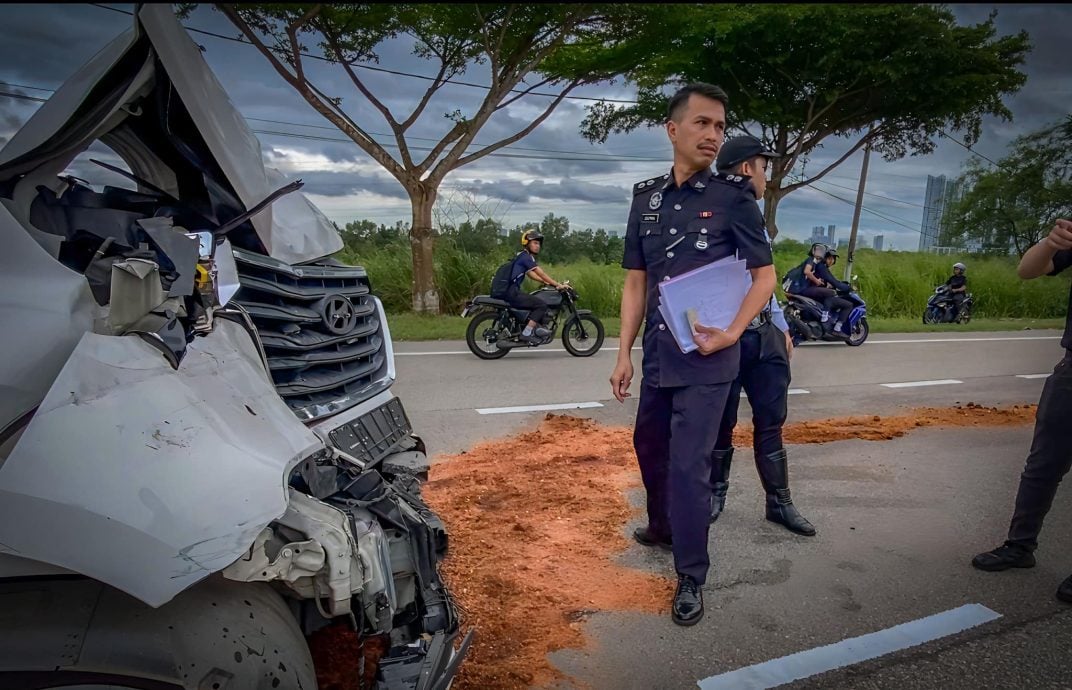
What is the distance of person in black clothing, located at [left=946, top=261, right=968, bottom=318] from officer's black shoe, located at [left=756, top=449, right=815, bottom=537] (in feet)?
49.5

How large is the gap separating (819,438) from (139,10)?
5.17 m

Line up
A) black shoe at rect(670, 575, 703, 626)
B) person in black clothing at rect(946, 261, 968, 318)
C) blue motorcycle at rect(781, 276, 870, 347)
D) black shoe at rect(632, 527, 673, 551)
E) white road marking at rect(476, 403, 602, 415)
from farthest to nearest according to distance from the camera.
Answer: person in black clothing at rect(946, 261, 968, 318) → blue motorcycle at rect(781, 276, 870, 347) → white road marking at rect(476, 403, 602, 415) → black shoe at rect(632, 527, 673, 551) → black shoe at rect(670, 575, 703, 626)

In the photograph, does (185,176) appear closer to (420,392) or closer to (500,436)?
(500,436)

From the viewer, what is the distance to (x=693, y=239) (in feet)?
9.36

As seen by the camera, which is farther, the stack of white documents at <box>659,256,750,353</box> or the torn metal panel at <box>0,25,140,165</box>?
the stack of white documents at <box>659,256,750,353</box>

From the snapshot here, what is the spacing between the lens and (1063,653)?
2.63 meters

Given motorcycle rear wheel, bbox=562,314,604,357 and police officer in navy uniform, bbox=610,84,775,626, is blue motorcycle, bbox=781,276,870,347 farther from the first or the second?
police officer in navy uniform, bbox=610,84,775,626

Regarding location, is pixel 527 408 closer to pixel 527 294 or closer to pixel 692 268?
pixel 527 294

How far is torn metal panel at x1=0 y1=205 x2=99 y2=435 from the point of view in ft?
4.39

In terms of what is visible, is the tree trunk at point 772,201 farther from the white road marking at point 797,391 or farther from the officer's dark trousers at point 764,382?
the officer's dark trousers at point 764,382

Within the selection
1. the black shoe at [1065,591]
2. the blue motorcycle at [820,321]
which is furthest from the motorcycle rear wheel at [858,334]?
the black shoe at [1065,591]

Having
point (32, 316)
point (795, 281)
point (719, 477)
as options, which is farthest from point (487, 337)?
point (32, 316)

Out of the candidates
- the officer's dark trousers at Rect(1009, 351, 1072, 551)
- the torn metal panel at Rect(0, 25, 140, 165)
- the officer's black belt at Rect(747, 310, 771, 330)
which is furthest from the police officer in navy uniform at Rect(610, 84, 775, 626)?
the torn metal panel at Rect(0, 25, 140, 165)

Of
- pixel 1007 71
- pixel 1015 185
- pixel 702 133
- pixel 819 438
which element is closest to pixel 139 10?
pixel 702 133
